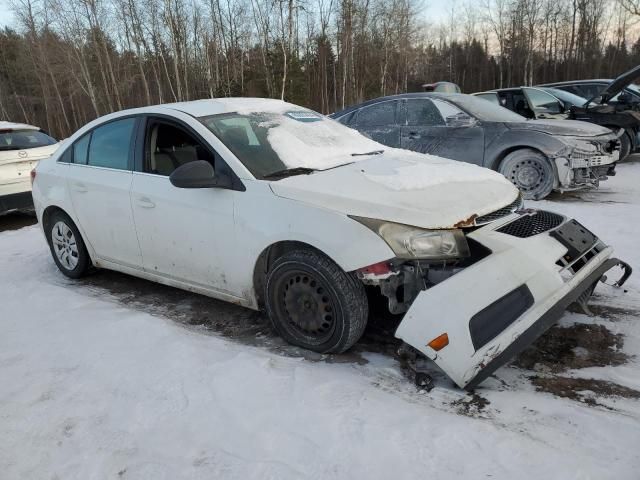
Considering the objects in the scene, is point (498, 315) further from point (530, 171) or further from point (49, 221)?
point (530, 171)

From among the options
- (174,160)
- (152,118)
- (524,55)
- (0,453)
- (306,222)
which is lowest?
(0,453)

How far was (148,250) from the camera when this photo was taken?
378cm

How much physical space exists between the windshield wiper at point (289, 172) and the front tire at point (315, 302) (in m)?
0.56

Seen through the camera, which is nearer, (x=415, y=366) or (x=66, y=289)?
(x=415, y=366)

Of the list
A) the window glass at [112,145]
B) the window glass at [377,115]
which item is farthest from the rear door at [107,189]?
the window glass at [377,115]

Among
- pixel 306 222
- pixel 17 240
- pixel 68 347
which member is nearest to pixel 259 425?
pixel 306 222

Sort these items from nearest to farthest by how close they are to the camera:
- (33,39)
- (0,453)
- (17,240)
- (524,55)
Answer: (0,453) < (17,240) < (33,39) < (524,55)

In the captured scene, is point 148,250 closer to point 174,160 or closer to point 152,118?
point 174,160

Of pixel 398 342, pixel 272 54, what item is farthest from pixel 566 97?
pixel 272 54

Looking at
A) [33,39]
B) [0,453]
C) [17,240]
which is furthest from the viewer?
[33,39]

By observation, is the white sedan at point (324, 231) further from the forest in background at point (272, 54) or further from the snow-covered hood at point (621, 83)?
the forest in background at point (272, 54)

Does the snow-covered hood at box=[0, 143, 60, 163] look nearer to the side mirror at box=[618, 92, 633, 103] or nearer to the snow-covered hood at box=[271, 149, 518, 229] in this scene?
the snow-covered hood at box=[271, 149, 518, 229]

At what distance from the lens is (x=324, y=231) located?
271cm

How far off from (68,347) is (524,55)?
48.0 meters
